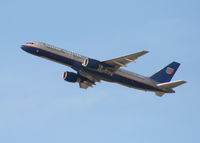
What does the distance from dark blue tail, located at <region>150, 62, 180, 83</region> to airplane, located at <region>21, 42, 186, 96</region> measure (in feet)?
3.17

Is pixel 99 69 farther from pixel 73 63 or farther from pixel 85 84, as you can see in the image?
pixel 85 84

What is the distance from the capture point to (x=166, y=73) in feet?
278

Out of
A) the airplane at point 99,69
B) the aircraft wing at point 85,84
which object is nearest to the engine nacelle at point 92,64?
the airplane at point 99,69

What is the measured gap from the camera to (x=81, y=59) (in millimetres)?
77000

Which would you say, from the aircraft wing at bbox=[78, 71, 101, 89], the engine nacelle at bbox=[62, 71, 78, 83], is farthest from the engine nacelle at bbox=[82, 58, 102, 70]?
the engine nacelle at bbox=[62, 71, 78, 83]

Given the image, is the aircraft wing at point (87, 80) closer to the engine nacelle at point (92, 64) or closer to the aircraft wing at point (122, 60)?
the engine nacelle at point (92, 64)

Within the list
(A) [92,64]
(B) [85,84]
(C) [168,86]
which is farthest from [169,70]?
(A) [92,64]

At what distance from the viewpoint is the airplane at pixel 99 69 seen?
246 ft

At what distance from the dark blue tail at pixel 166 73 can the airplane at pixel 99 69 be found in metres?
0.96

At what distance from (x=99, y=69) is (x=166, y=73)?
15.1 meters

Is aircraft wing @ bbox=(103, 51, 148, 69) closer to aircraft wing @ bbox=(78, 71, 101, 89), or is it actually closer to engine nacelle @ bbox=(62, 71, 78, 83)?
aircraft wing @ bbox=(78, 71, 101, 89)

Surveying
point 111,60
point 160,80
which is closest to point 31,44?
point 111,60

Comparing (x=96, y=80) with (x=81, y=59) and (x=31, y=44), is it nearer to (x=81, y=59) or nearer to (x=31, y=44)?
(x=81, y=59)

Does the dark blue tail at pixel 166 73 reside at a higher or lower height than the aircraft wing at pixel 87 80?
higher
